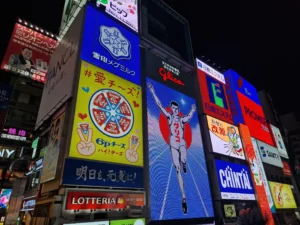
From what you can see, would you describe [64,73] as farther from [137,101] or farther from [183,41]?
[183,41]

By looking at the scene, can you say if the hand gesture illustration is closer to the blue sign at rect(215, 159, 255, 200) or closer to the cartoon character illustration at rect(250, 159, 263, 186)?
the blue sign at rect(215, 159, 255, 200)

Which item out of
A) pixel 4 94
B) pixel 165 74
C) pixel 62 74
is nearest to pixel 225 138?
pixel 165 74

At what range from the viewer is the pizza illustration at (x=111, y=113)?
1004cm

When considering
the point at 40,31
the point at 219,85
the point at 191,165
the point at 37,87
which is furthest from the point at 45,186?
the point at 37,87

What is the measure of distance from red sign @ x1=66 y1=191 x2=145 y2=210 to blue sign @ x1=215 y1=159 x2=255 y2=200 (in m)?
7.42

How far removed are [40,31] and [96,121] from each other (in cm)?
2356

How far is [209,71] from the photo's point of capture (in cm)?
2112

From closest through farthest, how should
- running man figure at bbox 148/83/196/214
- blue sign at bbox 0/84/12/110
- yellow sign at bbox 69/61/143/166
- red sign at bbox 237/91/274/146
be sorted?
yellow sign at bbox 69/61/143/166 → running man figure at bbox 148/83/196/214 → blue sign at bbox 0/84/12/110 → red sign at bbox 237/91/274/146

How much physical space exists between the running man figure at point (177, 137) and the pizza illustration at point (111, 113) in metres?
2.87

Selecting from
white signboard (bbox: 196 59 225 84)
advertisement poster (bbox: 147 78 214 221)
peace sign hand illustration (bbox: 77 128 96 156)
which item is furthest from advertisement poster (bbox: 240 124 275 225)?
peace sign hand illustration (bbox: 77 128 96 156)

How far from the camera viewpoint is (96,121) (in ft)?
32.4

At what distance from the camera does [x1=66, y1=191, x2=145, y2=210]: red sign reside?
782 centimetres

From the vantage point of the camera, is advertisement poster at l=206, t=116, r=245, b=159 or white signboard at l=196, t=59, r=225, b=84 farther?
white signboard at l=196, t=59, r=225, b=84

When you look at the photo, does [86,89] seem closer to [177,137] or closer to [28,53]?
[177,137]
